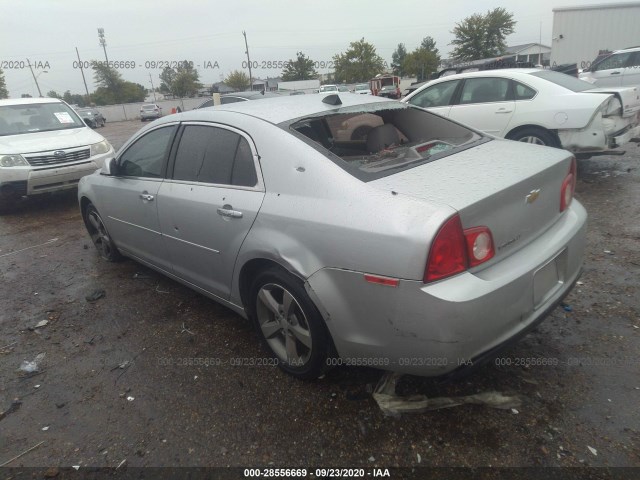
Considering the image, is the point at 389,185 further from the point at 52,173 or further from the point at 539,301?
the point at 52,173

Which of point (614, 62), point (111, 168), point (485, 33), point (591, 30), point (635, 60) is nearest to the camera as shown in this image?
point (111, 168)

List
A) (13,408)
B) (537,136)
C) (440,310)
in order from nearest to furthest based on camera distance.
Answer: (440,310)
(13,408)
(537,136)

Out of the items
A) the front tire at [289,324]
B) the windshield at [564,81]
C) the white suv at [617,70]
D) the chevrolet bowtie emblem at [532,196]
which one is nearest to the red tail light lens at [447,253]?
the chevrolet bowtie emblem at [532,196]

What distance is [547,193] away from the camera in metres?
2.33

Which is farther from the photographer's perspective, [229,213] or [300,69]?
[300,69]

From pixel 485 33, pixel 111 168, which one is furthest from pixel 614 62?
pixel 485 33

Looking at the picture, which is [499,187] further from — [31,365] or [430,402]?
[31,365]

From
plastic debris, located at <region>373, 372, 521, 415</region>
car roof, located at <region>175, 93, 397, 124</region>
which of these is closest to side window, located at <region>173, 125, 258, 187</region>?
car roof, located at <region>175, 93, 397, 124</region>

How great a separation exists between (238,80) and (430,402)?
6960cm

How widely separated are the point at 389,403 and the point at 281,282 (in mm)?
875

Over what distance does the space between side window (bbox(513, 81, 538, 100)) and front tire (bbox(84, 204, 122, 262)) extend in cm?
563

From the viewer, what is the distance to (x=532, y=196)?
86.7 inches

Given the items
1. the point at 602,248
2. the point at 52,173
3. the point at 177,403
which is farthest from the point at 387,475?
the point at 52,173

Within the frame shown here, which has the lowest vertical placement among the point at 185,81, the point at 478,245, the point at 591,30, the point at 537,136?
the point at 537,136
